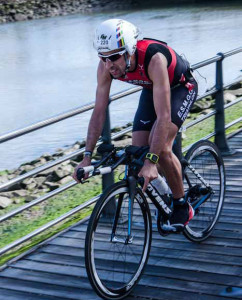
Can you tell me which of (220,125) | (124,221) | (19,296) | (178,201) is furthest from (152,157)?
(220,125)

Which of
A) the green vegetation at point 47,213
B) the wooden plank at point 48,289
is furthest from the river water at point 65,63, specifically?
the green vegetation at point 47,213

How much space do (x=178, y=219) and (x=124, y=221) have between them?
2.20 feet

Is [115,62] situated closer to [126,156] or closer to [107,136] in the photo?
[126,156]

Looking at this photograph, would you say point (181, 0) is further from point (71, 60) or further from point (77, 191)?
point (77, 191)

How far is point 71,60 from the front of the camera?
28.5 m

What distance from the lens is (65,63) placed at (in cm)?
2788

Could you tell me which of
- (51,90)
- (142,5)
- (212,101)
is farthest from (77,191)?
(142,5)

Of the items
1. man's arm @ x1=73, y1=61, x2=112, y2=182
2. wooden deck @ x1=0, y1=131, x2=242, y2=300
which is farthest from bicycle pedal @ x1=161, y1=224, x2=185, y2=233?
man's arm @ x1=73, y1=61, x2=112, y2=182

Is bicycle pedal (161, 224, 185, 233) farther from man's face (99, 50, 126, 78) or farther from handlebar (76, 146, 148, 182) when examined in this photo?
man's face (99, 50, 126, 78)

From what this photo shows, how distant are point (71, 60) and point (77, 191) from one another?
1921 cm

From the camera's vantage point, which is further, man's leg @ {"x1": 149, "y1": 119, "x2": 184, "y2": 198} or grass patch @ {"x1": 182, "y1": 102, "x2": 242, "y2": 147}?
grass patch @ {"x1": 182, "y1": 102, "x2": 242, "y2": 147}

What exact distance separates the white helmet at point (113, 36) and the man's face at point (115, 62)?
0.15ft

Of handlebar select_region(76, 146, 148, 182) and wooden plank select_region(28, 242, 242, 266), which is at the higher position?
handlebar select_region(76, 146, 148, 182)

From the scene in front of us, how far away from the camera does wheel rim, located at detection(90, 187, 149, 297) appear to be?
15.0ft
